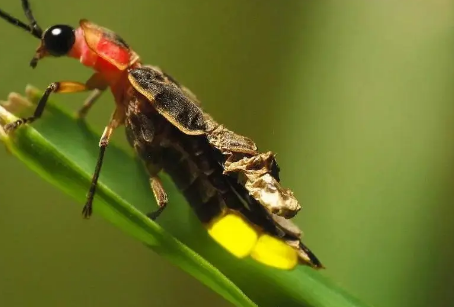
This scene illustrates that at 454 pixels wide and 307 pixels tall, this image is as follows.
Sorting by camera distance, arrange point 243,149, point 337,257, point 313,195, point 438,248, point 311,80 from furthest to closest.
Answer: point 311,80, point 313,195, point 337,257, point 438,248, point 243,149

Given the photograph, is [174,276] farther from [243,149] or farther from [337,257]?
[243,149]

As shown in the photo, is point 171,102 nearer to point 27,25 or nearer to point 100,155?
point 100,155

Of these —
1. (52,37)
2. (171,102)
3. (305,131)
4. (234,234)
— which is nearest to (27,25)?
(52,37)

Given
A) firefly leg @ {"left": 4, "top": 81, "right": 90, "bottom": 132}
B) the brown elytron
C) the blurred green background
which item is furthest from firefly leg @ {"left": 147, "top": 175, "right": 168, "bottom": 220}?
the blurred green background

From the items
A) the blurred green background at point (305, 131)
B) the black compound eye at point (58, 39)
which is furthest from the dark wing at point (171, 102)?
the blurred green background at point (305, 131)

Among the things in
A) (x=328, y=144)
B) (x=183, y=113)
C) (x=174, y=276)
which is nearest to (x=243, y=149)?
(x=183, y=113)

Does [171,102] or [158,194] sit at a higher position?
[171,102]
